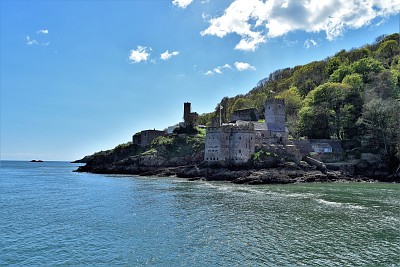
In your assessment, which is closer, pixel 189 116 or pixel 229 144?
pixel 229 144

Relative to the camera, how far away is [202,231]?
1991 centimetres

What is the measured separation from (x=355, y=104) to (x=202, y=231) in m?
59.3

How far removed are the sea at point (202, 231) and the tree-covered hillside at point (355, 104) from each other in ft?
89.0

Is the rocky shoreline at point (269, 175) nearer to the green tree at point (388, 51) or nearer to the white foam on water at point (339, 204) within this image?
the white foam on water at point (339, 204)

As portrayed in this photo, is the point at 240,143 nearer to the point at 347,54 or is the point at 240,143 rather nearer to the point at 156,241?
the point at 156,241

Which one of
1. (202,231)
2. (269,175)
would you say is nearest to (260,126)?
(269,175)

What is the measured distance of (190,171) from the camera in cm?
5706

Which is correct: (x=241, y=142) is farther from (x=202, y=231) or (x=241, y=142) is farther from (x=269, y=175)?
(x=202, y=231)

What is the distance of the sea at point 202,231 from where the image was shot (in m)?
15.4

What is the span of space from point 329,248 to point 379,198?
19.0m

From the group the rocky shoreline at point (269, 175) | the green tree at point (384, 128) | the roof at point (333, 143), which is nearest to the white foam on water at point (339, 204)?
the rocky shoreline at point (269, 175)

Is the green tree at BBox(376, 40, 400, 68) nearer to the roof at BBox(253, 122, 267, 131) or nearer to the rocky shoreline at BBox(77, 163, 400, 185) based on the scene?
the roof at BBox(253, 122, 267, 131)

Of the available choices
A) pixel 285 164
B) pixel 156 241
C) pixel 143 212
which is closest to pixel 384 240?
pixel 156 241

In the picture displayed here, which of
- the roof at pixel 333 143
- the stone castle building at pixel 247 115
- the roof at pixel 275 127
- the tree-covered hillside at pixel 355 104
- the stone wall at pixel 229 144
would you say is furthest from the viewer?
the stone castle building at pixel 247 115
